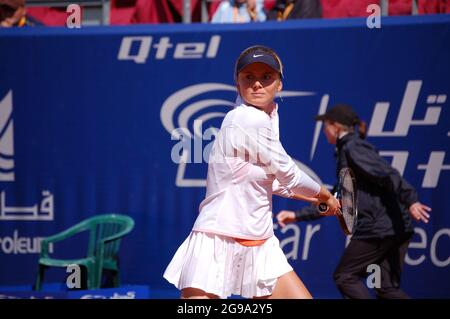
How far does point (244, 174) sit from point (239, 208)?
17 cm

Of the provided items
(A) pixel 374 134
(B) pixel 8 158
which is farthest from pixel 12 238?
(A) pixel 374 134

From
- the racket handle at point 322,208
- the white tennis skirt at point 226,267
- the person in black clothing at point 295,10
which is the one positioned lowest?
the white tennis skirt at point 226,267

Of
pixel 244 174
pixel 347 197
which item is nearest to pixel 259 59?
pixel 244 174

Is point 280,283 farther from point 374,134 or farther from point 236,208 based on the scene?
point 374,134

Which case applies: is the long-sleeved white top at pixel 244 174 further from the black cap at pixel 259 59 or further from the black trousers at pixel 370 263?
the black trousers at pixel 370 263

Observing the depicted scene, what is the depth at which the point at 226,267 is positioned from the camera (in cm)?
431

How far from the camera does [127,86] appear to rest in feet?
26.3

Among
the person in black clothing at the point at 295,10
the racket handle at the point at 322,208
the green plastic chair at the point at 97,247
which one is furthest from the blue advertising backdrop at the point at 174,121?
the racket handle at the point at 322,208

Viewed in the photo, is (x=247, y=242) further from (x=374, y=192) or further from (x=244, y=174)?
(x=374, y=192)

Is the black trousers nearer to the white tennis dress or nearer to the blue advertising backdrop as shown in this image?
the blue advertising backdrop

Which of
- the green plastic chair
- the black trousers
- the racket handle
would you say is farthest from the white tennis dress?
the green plastic chair

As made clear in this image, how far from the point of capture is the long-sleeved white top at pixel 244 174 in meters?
4.28
